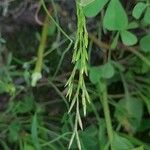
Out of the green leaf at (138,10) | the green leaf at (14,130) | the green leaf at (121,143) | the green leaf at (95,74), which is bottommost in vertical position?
the green leaf at (121,143)

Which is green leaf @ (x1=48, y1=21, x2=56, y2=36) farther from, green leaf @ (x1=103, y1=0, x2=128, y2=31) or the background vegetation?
green leaf @ (x1=103, y1=0, x2=128, y2=31)

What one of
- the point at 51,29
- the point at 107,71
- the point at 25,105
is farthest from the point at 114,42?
the point at 25,105

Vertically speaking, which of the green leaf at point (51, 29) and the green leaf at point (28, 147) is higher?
the green leaf at point (51, 29)

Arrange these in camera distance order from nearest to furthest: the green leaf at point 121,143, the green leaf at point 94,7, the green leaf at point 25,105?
1. the green leaf at point 94,7
2. the green leaf at point 121,143
3. the green leaf at point 25,105

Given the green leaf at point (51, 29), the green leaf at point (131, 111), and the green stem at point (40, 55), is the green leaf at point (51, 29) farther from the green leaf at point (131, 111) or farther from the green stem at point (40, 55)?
the green leaf at point (131, 111)

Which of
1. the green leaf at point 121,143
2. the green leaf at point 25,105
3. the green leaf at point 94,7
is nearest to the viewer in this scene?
the green leaf at point 94,7

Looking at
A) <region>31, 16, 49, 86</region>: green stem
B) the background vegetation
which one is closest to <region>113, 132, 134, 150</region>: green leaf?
the background vegetation

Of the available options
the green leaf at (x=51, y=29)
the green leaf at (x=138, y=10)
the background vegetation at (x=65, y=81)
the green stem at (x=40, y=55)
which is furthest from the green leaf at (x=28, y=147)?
the green leaf at (x=138, y=10)

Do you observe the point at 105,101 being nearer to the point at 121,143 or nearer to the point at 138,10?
the point at 121,143
